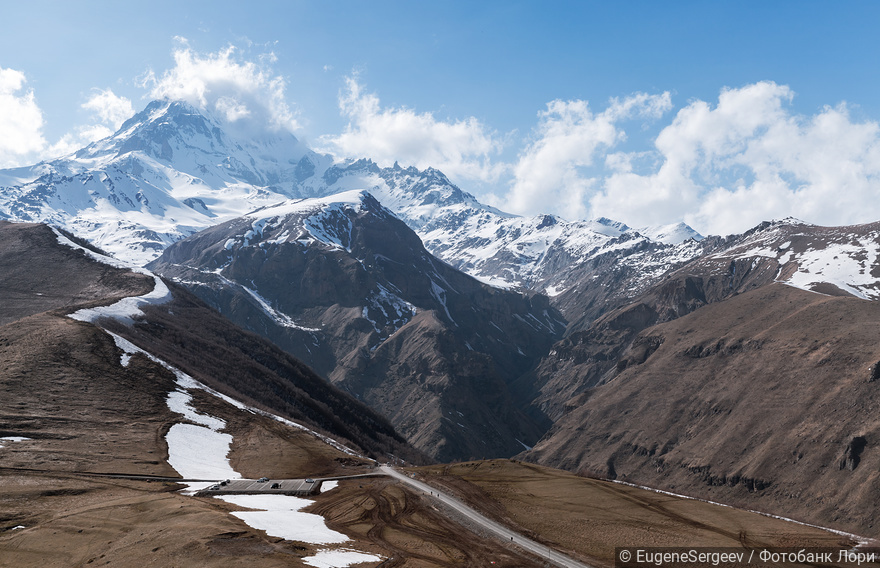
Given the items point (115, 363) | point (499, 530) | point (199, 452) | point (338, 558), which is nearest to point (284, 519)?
point (338, 558)

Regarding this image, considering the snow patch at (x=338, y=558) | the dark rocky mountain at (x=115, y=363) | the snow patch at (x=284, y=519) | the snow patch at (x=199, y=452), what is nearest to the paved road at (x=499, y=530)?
the snow patch at (x=284, y=519)

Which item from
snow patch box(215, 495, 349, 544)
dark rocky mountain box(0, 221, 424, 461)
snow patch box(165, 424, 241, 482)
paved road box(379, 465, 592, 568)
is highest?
dark rocky mountain box(0, 221, 424, 461)

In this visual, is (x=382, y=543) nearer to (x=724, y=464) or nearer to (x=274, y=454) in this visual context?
(x=274, y=454)

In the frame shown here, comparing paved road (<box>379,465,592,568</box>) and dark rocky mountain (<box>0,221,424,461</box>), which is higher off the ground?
dark rocky mountain (<box>0,221,424,461</box>)

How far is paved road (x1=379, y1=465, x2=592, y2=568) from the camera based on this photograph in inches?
2071

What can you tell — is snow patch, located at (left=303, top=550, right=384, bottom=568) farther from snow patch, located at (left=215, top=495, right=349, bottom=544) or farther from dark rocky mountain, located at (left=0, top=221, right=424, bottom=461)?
dark rocky mountain, located at (left=0, top=221, right=424, bottom=461)

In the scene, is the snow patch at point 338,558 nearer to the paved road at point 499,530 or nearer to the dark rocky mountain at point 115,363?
the paved road at point 499,530

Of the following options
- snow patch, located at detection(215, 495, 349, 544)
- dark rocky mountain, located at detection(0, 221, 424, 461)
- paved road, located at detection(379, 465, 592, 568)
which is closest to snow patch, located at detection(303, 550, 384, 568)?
snow patch, located at detection(215, 495, 349, 544)

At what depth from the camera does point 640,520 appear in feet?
201

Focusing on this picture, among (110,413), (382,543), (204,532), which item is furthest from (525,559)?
(110,413)

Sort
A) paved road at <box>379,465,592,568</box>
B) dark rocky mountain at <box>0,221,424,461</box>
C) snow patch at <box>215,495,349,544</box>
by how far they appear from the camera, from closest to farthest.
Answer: snow patch at <box>215,495,349,544</box>
paved road at <box>379,465,592,568</box>
dark rocky mountain at <box>0,221,424,461</box>

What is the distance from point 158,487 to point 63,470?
10.9 m

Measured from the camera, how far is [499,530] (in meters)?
60.0

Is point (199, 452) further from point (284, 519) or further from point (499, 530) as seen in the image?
point (499, 530)
